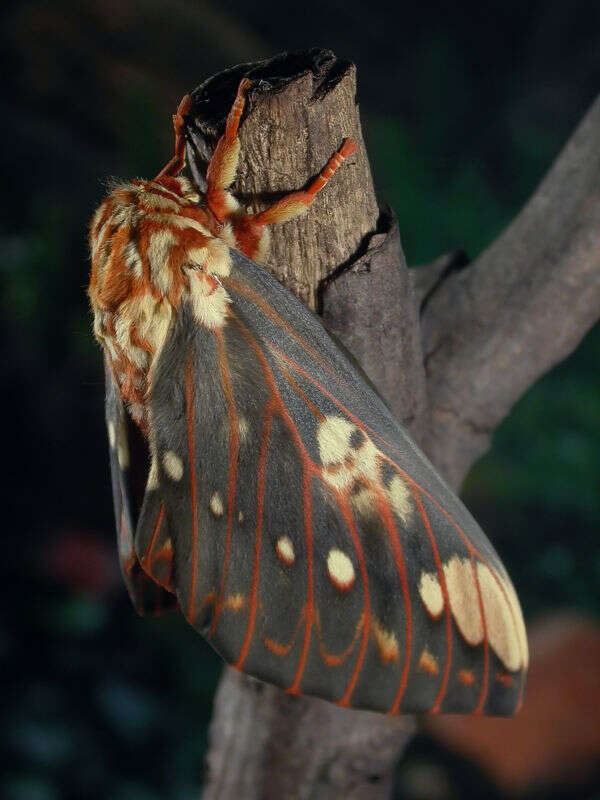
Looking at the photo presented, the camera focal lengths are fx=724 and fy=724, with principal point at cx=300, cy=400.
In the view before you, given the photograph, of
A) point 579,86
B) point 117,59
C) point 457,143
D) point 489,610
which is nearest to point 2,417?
point 117,59

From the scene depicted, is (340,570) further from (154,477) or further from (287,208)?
(287,208)

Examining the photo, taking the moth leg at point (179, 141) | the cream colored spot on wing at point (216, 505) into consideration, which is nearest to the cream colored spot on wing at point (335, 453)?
the cream colored spot on wing at point (216, 505)

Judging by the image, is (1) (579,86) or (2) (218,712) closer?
(2) (218,712)

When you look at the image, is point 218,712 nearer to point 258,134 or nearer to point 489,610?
point 489,610

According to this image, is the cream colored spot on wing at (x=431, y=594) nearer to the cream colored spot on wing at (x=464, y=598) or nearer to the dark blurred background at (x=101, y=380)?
the cream colored spot on wing at (x=464, y=598)

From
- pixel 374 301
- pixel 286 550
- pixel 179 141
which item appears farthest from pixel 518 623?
pixel 179 141

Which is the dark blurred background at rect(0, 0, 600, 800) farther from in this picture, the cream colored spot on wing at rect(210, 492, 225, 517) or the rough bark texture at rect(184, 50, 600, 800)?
the cream colored spot on wing at rect(210, 492, 225, 517)
